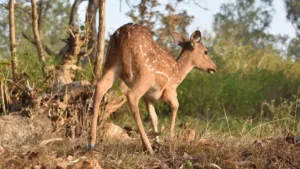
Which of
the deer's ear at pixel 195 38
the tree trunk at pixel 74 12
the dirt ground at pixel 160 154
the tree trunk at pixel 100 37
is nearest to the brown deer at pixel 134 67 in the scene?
the dirt ground at pixel 160 154

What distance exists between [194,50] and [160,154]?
9.58 feet

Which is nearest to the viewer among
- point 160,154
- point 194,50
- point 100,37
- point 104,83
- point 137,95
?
point 160,154

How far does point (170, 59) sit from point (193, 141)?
155 cm

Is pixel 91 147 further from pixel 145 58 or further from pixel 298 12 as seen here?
pixel 298 12

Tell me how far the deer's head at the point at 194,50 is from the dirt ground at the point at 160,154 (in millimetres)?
2119

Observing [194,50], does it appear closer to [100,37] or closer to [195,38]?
[195,38]

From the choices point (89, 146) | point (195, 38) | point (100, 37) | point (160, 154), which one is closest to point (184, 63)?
point (195, 38)

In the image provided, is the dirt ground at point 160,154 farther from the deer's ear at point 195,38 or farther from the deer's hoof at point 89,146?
the deer's ear at point 195,38

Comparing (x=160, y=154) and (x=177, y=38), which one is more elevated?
(x=177, y=38)

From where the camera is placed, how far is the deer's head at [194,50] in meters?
8.40

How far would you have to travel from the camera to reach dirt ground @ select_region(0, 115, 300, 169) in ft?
17.9

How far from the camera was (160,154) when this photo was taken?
610cm

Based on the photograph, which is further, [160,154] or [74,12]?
[74,12]

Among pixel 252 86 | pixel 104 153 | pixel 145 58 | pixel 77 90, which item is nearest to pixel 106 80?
pixel 145 58
